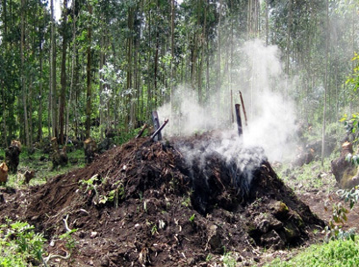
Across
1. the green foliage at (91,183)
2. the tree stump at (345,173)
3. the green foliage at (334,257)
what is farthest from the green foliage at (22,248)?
the tree stump at (345,173)

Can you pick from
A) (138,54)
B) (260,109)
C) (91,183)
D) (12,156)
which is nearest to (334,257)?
(91,183)

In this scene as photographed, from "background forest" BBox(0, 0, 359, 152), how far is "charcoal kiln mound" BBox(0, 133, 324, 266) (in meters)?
6.13

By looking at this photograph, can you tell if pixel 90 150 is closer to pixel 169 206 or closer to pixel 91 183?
pixel 91 183

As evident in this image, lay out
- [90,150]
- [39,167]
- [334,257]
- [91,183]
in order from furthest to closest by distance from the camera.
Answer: [39,167], [90,150], [91,183], [334,257]

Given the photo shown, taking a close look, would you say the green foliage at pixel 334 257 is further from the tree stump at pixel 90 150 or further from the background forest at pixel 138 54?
the background forest at pixel 138 54

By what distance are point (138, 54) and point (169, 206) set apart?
17568 mm

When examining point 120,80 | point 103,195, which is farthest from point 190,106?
point 103,195

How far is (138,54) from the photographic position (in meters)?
23.0

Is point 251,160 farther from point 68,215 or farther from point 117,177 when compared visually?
point 68,215

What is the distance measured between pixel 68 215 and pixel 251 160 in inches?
155

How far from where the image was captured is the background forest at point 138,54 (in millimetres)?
15602

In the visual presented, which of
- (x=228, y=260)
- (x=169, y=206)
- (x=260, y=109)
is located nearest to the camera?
(x=228, y=260)

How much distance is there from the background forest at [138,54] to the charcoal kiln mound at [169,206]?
6128 mm

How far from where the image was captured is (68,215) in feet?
21.6
